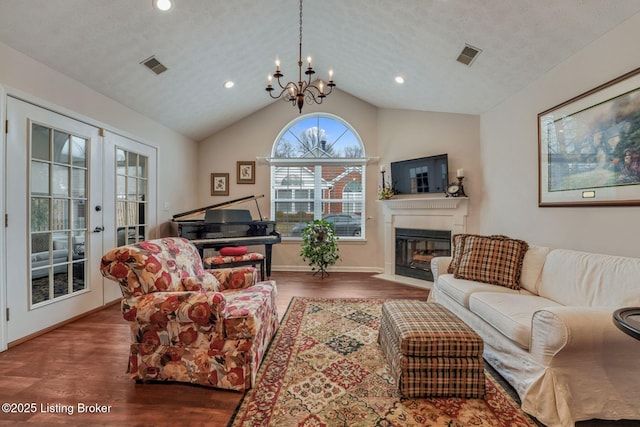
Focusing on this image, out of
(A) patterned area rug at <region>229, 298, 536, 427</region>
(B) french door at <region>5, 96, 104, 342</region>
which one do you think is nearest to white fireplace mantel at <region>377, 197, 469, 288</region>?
(A) patterned area rug at <region>229, 298, 536, 427</region>

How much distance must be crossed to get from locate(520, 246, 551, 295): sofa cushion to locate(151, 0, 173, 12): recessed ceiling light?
3.95m

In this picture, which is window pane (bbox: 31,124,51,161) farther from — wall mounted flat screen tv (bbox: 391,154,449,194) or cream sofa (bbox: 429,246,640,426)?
wall mounted flat screen tv (bbox: 391,154,449,194)

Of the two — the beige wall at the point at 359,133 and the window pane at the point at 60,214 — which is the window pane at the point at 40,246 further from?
the beige wall at the point at 359,133

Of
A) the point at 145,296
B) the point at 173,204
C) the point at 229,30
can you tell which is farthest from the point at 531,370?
the point at 173,204

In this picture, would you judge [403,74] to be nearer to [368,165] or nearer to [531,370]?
[368,165]

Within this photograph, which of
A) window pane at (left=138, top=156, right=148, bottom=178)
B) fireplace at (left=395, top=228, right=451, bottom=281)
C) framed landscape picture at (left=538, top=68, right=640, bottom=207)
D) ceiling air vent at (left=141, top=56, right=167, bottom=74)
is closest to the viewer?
framed landscape picture at (left=538, top=68, right=640, bottom=207)

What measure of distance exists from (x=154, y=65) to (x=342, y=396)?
373cm

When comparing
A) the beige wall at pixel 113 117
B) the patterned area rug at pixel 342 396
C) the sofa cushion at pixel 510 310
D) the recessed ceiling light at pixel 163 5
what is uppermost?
the recessed ceiling light at pixel 163 5

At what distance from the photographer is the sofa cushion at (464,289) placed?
2.45 meters

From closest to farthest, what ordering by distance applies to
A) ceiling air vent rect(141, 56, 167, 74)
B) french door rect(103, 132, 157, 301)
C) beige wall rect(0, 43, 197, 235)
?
1. beige wall rect(0, 43, 197, 235)
2. ceiling air vent rect(141, 56, 167, 74)
3. french door rect(103, 132, 157, 301)

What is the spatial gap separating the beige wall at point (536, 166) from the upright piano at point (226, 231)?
3206 millimetres

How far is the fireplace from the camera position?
4430mm

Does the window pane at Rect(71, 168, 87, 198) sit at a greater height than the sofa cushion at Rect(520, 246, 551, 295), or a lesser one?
greater

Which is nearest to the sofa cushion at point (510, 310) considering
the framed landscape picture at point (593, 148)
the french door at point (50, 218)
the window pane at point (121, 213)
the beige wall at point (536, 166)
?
the beige wall at point (536, 166)
